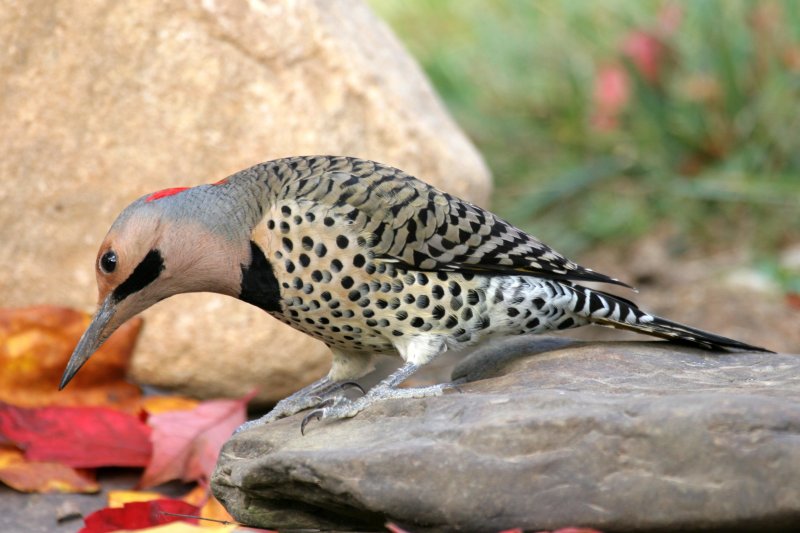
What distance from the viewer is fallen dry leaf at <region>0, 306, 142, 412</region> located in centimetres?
550

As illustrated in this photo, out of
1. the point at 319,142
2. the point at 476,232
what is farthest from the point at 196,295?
the point at 476,232

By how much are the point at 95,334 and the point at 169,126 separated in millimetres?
1790

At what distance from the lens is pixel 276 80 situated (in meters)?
5.95

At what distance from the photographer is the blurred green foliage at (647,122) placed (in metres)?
8.91

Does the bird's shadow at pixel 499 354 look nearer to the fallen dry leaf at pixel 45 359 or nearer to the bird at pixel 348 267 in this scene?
the bird at pixel 348 267

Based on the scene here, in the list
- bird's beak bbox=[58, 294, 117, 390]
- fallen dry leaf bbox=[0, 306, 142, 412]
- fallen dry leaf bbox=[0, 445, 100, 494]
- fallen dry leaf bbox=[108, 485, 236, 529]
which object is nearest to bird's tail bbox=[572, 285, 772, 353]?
fallen dry leaf bbox=[108, 485, 236, 529]

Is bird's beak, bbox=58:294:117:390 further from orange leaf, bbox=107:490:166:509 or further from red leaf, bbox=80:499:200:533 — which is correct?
orange leaf, bbox=107:490:166:509

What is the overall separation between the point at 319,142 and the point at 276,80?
0.40 metres

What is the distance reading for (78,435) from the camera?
5152 mm

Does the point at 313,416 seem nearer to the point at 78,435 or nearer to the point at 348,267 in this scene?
the point at 348,267

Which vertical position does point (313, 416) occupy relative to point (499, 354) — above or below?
below

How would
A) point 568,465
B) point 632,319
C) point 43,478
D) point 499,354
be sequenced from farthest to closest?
point 43,478 → point 499,354 → point 632,319 → point 568,465

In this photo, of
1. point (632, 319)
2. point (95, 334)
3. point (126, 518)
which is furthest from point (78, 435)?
point (632, 319)

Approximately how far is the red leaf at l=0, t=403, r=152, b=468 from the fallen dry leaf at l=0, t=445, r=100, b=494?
0.12 ft
